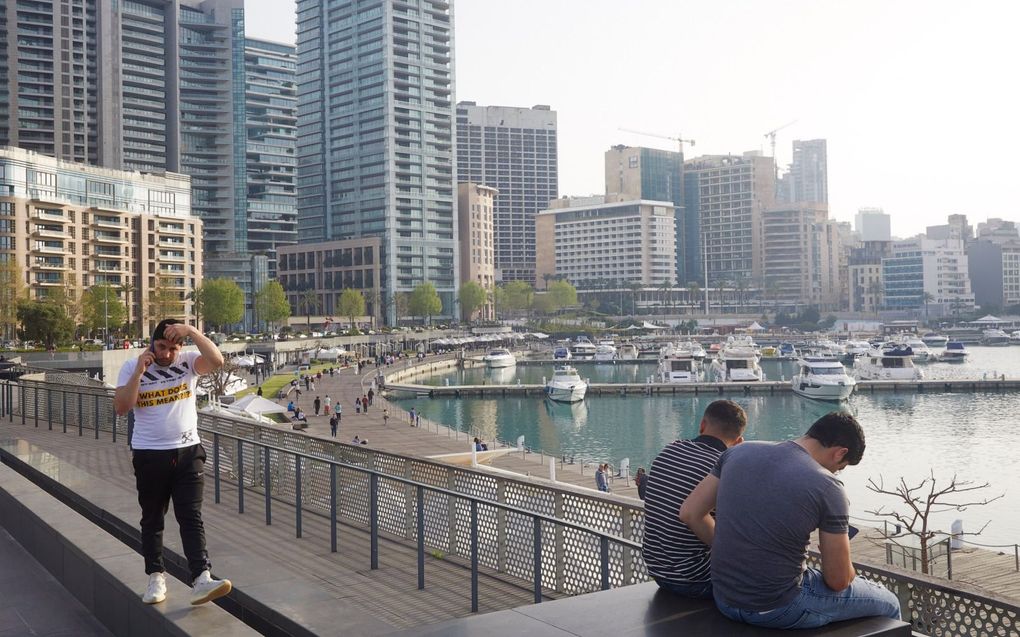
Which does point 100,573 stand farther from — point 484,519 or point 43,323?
point 43,323

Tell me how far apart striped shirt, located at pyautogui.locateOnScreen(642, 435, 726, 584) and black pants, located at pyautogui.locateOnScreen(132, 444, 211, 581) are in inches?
144

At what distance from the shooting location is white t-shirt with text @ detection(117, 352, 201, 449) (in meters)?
7.38

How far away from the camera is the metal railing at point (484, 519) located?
602 cm

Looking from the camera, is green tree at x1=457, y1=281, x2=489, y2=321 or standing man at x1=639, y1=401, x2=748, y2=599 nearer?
standing man at x1=639, y1=401, x2=748, y2=599

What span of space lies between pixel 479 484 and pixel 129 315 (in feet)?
401

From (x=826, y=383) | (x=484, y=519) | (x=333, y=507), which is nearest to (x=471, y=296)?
(x=826, y=383)

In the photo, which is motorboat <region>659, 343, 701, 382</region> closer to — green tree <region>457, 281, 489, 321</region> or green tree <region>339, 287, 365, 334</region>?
green tree <region>339, 287, 365, 334</region>

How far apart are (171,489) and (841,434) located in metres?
5.32

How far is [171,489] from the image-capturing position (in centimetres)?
747

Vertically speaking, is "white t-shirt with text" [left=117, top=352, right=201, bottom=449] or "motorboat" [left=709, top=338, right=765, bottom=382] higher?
"white t-shirt with text" [left=117, top=352, right=201, bottom=449]

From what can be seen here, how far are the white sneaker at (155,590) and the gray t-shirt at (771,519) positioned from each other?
4314mm

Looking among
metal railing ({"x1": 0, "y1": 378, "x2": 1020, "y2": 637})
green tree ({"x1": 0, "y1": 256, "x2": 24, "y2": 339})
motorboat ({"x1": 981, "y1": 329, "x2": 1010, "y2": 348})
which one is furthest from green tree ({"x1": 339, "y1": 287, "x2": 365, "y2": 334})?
metal railing ({"x1": 0, "y1": 378, "x2": 1020, "y2": 637})

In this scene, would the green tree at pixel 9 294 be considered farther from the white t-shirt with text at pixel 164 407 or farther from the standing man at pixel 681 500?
the standing man at pixel 681 500

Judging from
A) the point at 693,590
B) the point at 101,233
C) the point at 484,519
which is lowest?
the point at 484,519
